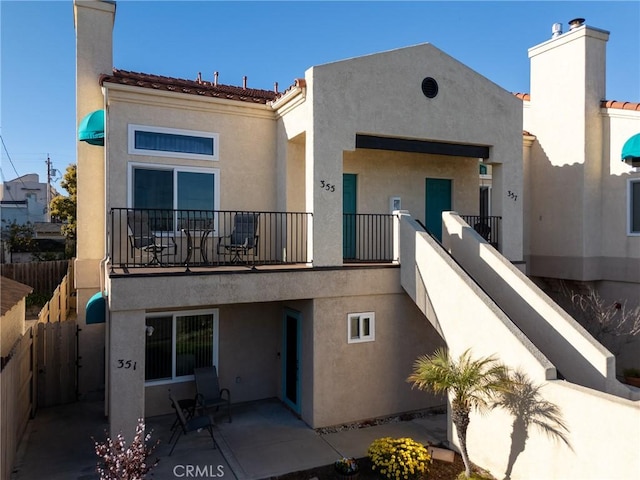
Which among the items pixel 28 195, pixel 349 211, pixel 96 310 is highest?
pixel 28 195

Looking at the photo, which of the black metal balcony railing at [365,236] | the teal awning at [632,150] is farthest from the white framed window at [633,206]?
the black metal balcony railing at [365,236]

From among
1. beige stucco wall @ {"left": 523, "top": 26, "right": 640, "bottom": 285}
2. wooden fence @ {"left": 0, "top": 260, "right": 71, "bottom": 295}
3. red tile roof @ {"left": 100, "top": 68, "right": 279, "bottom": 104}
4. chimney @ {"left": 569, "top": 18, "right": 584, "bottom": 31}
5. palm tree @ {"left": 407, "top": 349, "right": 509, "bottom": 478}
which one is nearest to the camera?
palm tree @ {"left": 407, "top": 349, "right": 509, "bottom": 478}

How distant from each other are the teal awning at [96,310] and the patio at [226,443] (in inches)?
94.6

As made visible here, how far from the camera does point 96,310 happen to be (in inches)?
417

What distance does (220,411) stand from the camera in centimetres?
1084

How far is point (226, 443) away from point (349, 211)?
23.6ft

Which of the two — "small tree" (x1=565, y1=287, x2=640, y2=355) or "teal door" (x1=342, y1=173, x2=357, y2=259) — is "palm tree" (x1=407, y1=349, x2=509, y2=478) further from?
"small tree" (x1=565, y1=287, x2=640, y2=355)

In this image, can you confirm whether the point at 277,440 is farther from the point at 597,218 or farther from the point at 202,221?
the point at 597,218

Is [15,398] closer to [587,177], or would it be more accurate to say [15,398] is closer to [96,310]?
[96,310]

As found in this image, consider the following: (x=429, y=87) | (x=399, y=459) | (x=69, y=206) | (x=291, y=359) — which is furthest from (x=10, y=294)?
(x=69, y=206)

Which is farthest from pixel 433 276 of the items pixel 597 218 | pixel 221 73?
pixel 221 73

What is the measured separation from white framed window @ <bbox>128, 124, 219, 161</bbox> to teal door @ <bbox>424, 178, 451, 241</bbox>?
6.99 m

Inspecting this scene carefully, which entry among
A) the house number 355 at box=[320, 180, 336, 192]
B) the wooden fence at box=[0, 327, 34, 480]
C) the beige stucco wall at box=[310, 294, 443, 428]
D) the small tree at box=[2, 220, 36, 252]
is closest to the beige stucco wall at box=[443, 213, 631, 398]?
the beige stucco wall at box=[310, 294, 443, 428]

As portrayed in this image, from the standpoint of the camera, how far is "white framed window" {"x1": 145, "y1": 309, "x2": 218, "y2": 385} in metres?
10.5
